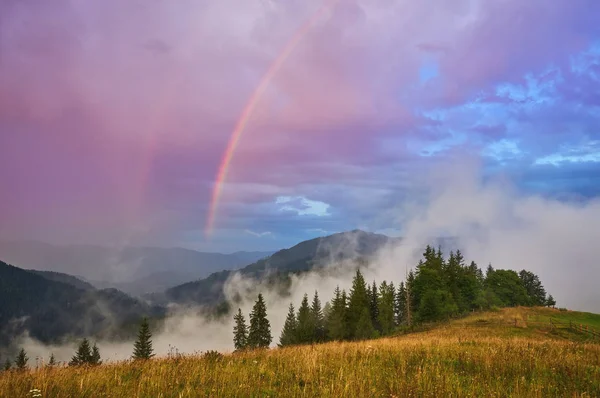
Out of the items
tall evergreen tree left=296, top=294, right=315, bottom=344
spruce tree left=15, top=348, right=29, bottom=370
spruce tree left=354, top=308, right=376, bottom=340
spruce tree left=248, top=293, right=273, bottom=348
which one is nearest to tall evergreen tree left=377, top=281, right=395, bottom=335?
spruce tree left=354, top=308, right=376, bottom=340

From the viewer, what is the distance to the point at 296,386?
7.49 meters

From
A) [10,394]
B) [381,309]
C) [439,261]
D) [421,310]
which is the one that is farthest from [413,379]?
[381,309]

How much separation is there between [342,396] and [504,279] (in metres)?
114

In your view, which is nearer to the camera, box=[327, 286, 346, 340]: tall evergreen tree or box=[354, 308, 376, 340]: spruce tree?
box=[354, 308, 376, 340]: spruce tree

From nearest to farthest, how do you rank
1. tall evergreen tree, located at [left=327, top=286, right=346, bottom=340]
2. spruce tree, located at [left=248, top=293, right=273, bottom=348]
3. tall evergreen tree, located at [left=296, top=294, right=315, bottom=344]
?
tall evergreen tree, located at [left=327, top=286, right=346, bottom=340] → tall evergreen tree, located at [left=296, top=294, right=315, bottom=344] → spruce tree, located at [left=248, top=293, right=273, bottom=348]

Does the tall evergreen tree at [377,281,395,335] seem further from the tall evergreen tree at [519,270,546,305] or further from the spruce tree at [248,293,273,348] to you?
the tall evergreen tree at [519,270,546,305]

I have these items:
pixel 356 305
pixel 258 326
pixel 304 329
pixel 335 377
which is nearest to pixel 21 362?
pixel 335 377

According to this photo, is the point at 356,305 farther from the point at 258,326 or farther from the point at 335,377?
the point at 335,377

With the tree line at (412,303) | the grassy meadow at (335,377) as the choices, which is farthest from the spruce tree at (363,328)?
the grassy meadow at (335,377)

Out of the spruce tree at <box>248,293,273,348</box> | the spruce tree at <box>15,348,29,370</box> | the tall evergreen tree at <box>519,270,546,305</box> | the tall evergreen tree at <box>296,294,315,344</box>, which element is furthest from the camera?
the tall evergreen tree at <box>519,270,546,305</box>

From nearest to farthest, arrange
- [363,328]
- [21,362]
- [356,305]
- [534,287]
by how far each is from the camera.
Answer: [21,362]
[363,328]
[356,305]
[534,287]

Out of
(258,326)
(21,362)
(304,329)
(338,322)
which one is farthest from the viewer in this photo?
(258,326)

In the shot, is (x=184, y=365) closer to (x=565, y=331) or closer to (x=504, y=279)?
(x=565, y=331)

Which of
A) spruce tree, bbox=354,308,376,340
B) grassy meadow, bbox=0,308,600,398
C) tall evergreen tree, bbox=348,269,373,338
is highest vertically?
grassy meadow, bbox=0,308,600,398
